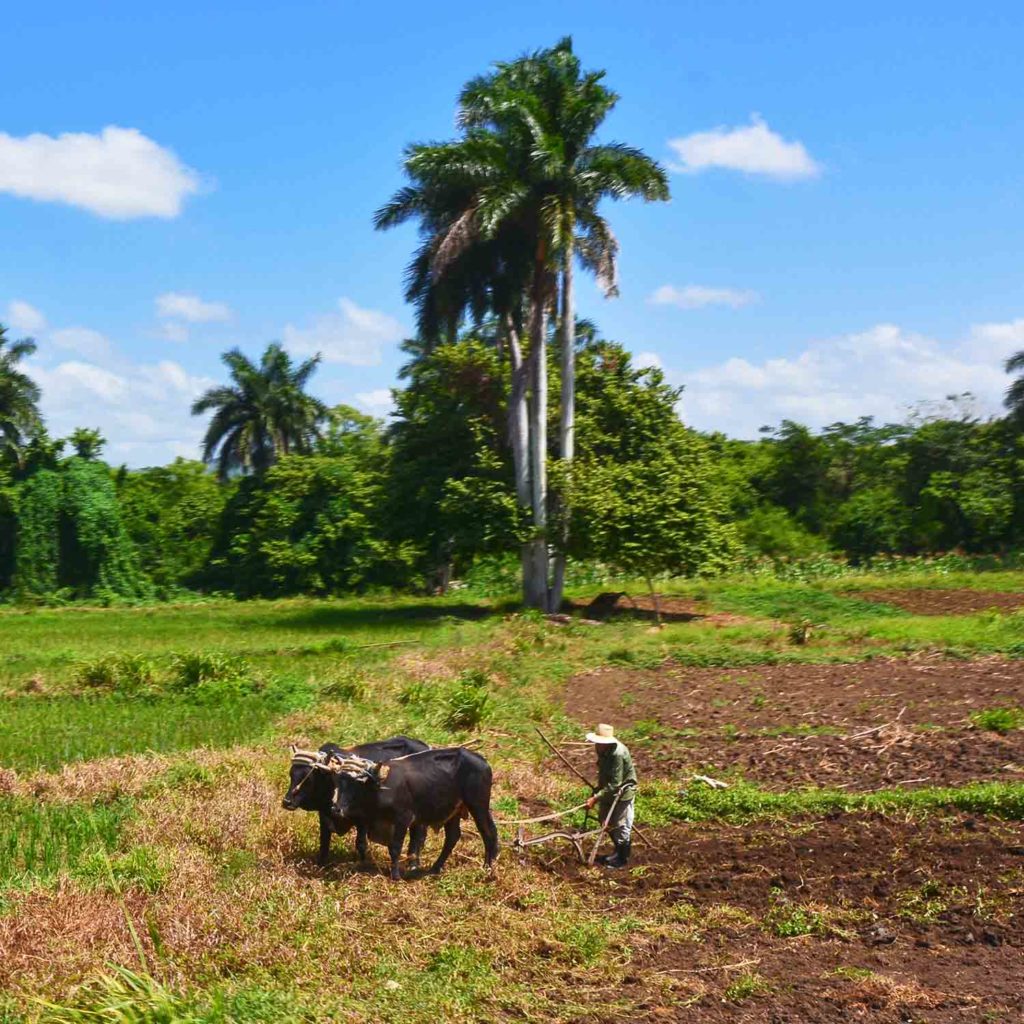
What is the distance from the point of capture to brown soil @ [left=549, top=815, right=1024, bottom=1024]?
8.29 m

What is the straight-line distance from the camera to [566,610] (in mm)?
39188

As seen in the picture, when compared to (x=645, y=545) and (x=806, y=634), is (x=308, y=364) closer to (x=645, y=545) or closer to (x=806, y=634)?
(x=645, y=545)

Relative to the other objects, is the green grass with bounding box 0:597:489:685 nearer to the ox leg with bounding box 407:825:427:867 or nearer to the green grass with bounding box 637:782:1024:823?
the green grass with bounding box 637:782:1024:823

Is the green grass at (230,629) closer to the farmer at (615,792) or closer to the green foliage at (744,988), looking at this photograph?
the farmer at (615,792)

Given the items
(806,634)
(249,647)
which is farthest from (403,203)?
(806,634)

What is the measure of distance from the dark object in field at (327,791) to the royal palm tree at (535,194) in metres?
25.2

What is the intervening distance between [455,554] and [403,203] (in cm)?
1091

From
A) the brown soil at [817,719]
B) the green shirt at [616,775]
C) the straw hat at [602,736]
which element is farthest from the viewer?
the brown soil at [817,719]

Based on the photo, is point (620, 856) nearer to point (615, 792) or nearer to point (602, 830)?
point (602, 830)

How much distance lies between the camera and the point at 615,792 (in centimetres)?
1186

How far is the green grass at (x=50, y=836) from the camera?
35.3ft

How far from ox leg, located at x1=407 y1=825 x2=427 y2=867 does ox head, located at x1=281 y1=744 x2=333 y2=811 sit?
0.91 m

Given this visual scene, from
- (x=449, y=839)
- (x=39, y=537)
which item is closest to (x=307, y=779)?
(x=449, y=839)

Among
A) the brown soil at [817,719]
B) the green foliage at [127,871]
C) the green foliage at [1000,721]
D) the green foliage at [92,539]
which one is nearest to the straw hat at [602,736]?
the brown soil at [817,719]
